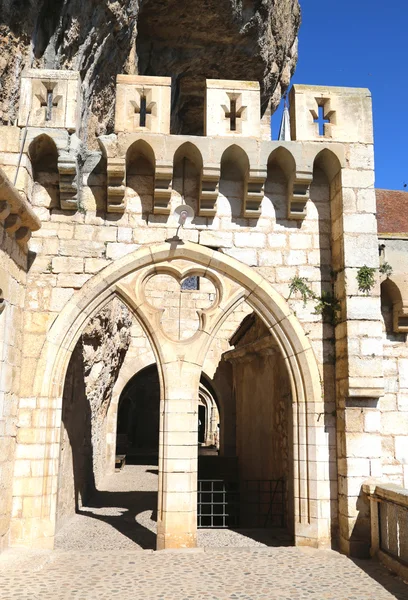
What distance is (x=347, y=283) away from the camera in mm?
5684

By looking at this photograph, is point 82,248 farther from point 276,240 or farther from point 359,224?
point 359,224

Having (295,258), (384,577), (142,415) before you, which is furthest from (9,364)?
(142,415)

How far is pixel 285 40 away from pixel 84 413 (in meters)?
8.83

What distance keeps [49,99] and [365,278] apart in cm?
356

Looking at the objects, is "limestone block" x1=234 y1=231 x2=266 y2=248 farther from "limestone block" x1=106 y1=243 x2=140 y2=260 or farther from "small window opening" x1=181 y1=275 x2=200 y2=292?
"small window opening" x1=181 y1=275 x2=200 y2=292

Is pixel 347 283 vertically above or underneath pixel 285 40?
underneath

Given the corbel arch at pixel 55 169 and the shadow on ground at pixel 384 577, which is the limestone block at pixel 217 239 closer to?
the corbel arch at pixel 55 169

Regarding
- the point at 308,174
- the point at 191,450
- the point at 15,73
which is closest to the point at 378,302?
the point at 308,174

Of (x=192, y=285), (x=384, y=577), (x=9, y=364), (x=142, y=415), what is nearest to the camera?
(x=384, y=577)

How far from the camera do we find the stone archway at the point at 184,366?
17.8 feet

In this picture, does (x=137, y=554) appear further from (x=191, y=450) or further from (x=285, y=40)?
(x=285, y=40)

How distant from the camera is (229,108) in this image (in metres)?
5.92

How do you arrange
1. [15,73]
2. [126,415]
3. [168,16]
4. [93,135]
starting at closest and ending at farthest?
[15,73]
[93,135]
[168,16]
[126,415]

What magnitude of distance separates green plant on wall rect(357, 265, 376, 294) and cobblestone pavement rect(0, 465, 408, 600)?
8.12ft
